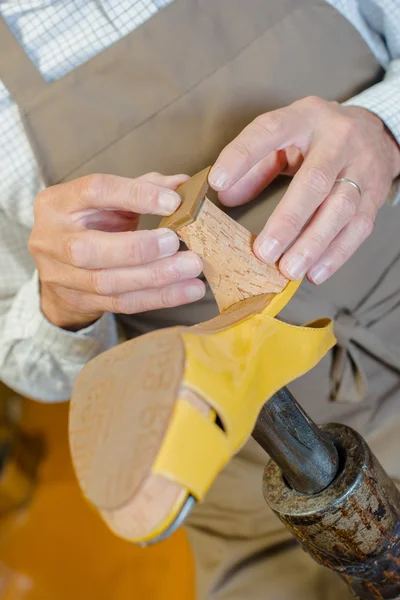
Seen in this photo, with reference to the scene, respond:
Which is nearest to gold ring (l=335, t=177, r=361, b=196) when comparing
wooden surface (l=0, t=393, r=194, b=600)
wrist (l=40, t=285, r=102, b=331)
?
wrist (l=40, t=285, r=102, b=331)

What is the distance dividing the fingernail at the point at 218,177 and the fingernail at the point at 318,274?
12 centimetres

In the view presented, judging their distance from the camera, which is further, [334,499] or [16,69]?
[16,69]

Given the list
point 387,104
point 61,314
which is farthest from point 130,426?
point 387,104

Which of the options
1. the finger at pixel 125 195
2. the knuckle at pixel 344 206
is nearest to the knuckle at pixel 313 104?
the knuckle at pixel 344 206

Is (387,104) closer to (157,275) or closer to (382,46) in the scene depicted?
(382,46)

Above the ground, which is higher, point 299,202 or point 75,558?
point 299,202

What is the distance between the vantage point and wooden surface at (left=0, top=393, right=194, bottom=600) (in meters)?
0.96

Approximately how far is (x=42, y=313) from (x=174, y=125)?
289 mm

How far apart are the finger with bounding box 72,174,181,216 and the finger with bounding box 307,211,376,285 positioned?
16 cm

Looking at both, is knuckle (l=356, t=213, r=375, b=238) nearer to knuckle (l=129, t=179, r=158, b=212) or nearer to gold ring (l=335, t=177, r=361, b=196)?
gold ring (l=335, t=177, r=361, b=196)

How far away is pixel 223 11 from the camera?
2.38ft

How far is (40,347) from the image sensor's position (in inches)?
31.0

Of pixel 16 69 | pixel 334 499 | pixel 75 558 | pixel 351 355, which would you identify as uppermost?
pixel 16 69

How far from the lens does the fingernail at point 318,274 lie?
1.87 feet
